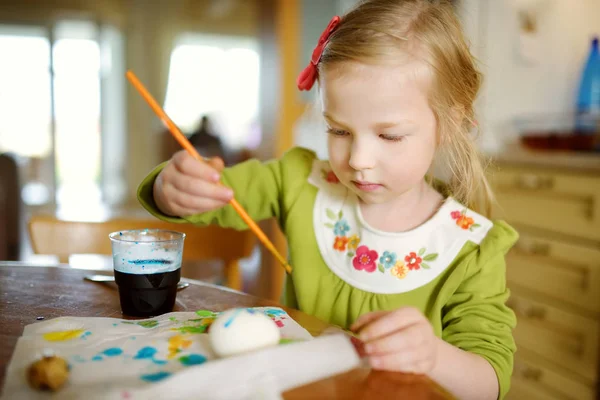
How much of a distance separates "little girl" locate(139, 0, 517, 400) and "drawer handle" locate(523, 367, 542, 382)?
1259 mm

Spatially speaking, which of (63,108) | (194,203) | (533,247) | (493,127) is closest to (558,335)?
(533,247)

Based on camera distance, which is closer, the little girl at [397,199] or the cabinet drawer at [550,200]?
the little girl at [397,199]

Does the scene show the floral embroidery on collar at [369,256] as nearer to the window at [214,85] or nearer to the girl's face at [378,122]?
the girl's face at [378,122]

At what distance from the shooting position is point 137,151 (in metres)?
7.17

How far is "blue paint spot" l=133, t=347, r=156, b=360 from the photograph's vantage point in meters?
0.50

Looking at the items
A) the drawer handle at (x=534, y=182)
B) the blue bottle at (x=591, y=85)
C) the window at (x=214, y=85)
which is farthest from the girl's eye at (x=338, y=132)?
the window at (x=214, y=85)

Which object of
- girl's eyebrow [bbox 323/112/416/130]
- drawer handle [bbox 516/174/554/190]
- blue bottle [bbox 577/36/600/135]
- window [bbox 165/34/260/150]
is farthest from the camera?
window [bbox 165/34/260/150]

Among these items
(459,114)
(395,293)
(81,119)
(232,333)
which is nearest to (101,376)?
(232,333)

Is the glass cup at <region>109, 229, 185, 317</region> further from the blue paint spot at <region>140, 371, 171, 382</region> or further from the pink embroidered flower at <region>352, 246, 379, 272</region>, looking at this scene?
the pink embroidered flower at <region>352, 246, 379, 272</region>

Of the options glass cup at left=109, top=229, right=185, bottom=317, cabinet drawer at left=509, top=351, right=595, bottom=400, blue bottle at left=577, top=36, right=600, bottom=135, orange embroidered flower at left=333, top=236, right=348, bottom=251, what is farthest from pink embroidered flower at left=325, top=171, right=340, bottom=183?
blue bottle at left=577, top=36, right=600, bottom=135

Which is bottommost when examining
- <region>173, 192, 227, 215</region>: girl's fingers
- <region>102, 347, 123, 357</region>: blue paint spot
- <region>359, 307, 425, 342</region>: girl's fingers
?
<region>102, 347, 123, 357</region>: blue paint spot

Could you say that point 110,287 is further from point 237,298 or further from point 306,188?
point 306,188

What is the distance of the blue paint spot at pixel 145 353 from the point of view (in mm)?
496

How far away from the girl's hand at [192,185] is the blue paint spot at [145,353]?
255 mm
